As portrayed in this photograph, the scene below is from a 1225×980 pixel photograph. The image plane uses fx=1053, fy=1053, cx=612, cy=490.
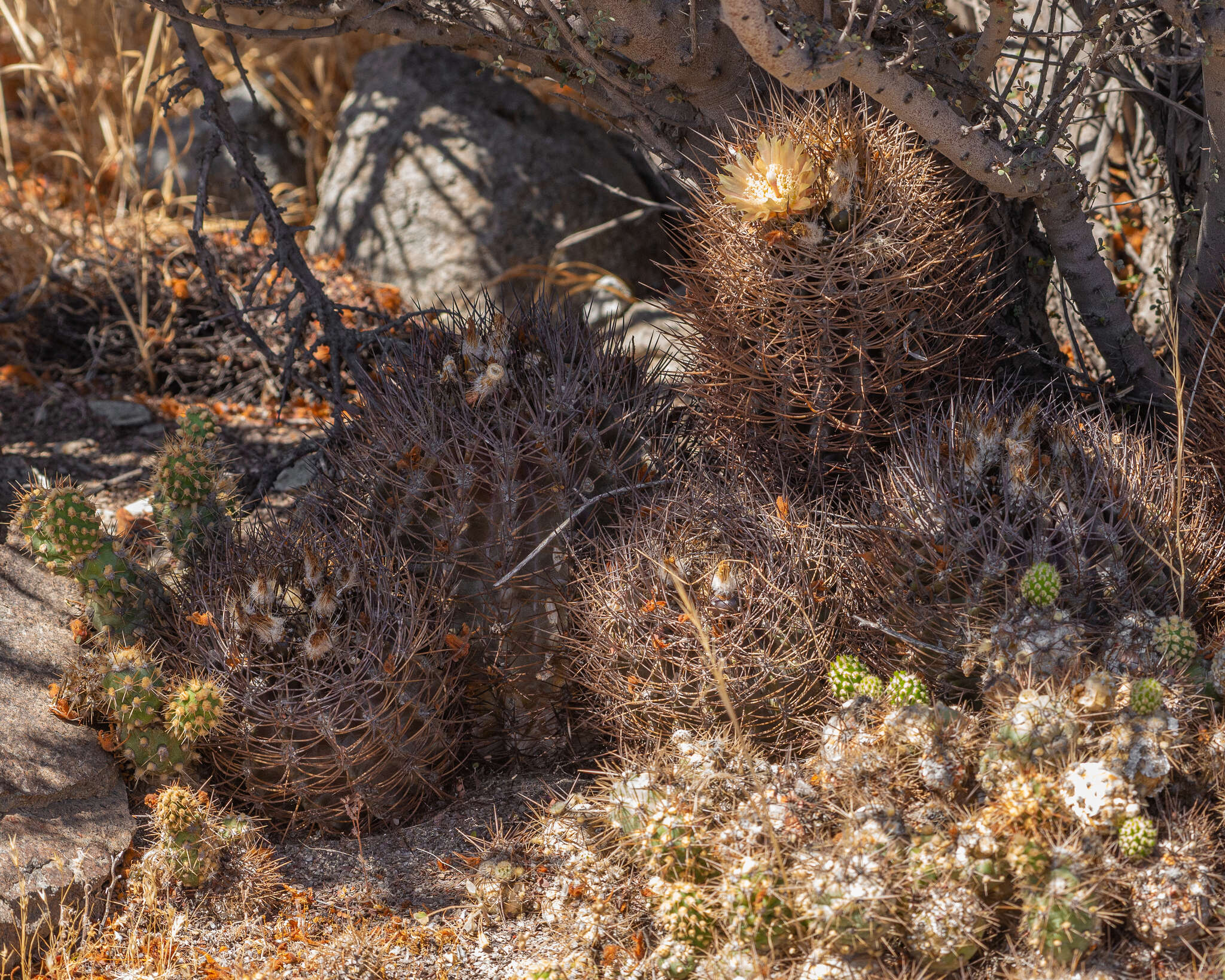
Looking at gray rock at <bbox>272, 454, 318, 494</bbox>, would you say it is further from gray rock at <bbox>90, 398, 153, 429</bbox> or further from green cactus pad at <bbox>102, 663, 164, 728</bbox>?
green cactus pad at <bbox>102, 663, 164, 728</bbox>

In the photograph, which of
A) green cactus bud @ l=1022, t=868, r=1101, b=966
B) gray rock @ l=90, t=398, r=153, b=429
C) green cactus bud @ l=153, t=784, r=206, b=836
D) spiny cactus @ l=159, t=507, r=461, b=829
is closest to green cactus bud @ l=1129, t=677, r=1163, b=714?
green cactus bud @ l=1022, t=868, r=1101, b=966

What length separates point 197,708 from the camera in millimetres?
2518

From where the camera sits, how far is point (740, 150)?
2.66 m

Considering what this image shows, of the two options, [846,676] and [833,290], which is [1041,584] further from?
[833,290]

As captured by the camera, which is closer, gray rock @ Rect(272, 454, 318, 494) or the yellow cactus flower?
the yellow cactus flower

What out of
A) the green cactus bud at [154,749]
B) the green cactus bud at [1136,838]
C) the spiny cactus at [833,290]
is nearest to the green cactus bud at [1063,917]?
the green cactus bud at [1136,838]

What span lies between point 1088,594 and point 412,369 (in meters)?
1.91

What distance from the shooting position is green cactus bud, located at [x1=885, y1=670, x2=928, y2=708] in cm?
247

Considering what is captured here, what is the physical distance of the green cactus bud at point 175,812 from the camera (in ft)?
8.28

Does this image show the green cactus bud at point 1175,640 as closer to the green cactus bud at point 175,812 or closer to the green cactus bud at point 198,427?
the green cactus bud at point 175,812

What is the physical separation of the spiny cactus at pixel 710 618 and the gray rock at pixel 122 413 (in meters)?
2.80

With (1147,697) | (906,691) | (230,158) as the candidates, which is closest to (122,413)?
(230,158)

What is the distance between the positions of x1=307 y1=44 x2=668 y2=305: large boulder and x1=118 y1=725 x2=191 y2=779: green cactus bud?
3082mm

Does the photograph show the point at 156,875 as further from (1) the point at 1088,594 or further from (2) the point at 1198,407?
(2) the point at 1198,407
